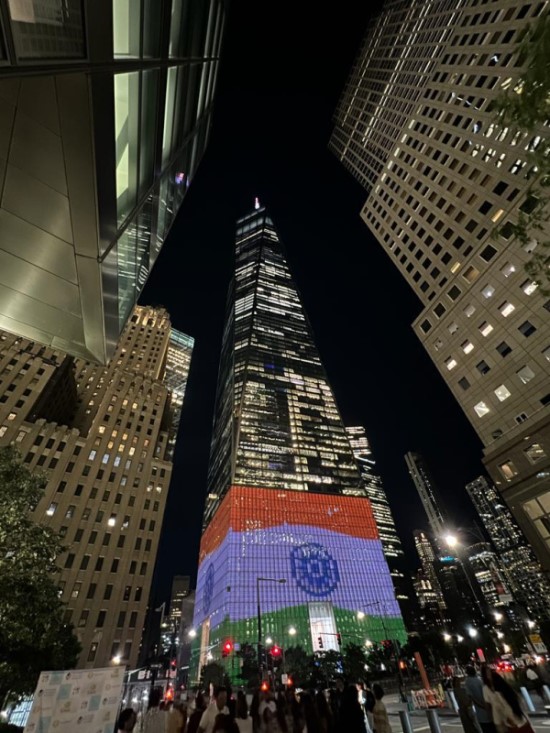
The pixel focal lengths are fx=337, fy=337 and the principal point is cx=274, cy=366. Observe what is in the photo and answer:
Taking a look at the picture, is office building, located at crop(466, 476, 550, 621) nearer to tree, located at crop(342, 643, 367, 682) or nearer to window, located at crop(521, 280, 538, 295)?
tree, located at crop(342, 643, 367, 682)

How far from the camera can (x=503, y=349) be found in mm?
28281

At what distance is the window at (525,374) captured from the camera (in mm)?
25677

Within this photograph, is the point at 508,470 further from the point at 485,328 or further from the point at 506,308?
the point at 506,308

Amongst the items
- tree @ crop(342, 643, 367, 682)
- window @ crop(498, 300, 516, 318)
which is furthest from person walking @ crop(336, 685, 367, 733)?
tree @ crop(342, 643, 367, 682)

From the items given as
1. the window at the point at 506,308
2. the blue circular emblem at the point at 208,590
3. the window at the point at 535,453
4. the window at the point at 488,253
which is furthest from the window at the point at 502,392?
the blue circular emblem at the point at 208,590

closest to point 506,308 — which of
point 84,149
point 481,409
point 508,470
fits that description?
point 481,409

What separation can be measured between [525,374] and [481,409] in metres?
4.62

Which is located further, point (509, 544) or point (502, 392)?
point (509, 544)

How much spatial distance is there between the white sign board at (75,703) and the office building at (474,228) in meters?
23.0

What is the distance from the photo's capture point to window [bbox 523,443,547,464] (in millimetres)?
23556

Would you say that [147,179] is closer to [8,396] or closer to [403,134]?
[403,134]

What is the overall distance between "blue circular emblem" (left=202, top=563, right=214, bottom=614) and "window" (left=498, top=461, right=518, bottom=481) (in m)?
88.1

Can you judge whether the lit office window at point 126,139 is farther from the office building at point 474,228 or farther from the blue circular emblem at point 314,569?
the blue circular emblem at point 314,569

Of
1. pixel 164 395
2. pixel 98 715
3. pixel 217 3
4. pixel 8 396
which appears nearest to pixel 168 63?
pixel 217 3
